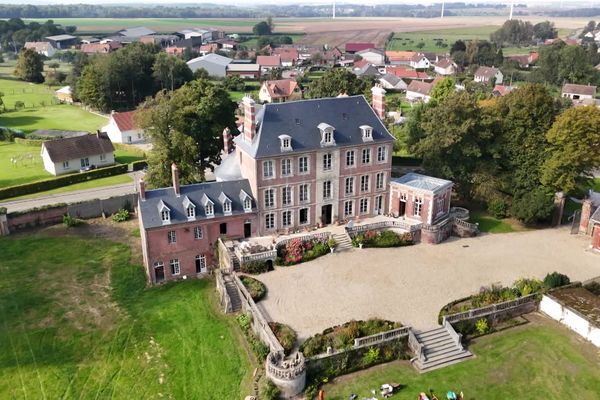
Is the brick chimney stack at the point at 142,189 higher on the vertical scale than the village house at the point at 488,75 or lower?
higher

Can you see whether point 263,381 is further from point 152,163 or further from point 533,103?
point 533,103

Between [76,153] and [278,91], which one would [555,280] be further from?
[278,91]

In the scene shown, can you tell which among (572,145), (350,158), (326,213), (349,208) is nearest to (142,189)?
(326,213)

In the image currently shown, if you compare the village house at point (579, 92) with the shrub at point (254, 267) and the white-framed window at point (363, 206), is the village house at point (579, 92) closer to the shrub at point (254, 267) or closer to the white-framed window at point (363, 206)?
the white-framed window at point (363, 206)

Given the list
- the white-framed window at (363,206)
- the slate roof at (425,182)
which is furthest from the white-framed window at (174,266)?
the slate roof at (425,182)

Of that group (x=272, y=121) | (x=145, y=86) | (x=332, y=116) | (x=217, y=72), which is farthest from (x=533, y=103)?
(x=217, y=72)

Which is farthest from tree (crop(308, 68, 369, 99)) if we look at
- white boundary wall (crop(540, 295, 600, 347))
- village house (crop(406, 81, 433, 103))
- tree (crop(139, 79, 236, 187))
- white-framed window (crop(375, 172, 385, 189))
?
village house (crop(406, 81, 433, 103))
